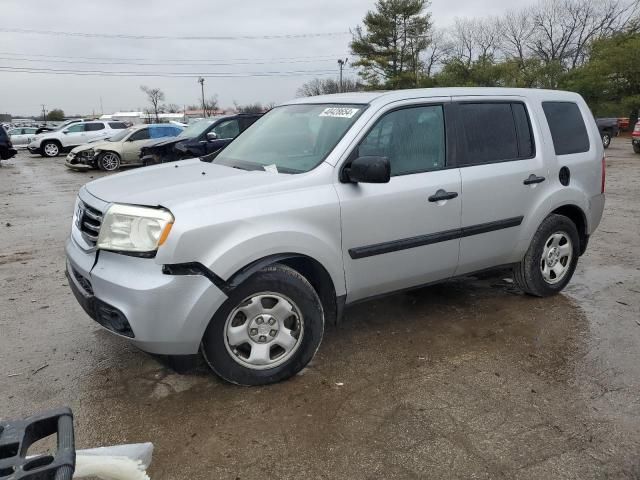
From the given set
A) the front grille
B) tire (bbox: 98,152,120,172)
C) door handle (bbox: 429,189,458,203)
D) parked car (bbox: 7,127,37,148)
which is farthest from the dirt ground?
parked car (bbox: 7,127,37,148)

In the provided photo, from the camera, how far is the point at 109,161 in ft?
57.5

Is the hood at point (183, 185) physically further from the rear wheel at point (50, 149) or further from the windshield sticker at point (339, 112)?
the rear wheel at point (50, 149)

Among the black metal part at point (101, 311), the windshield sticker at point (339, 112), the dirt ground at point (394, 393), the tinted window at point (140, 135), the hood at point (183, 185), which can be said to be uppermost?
the windshield sticker at point (339, 112)

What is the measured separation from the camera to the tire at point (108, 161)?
57.2 feet

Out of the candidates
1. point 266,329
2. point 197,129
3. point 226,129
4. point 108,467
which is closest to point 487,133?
point 266,329

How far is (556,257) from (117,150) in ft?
52.4

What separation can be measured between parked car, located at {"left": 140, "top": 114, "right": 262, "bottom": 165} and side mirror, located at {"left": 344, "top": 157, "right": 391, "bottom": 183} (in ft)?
29.5

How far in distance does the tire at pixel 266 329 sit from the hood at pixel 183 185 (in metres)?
0.51

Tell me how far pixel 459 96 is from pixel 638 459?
2.65 meters

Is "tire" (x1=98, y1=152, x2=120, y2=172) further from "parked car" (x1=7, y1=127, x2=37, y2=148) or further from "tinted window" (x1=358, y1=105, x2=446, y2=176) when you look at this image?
"parked car" (x1=7, y1=127, x2=37, y2=148)

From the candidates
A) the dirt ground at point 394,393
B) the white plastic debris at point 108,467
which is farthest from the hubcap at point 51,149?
the white plastic debris at point 108,467

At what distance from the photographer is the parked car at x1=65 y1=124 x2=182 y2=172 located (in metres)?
17.4

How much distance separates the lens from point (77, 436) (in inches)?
110

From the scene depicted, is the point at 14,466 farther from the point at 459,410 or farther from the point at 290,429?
the point at 459,410
